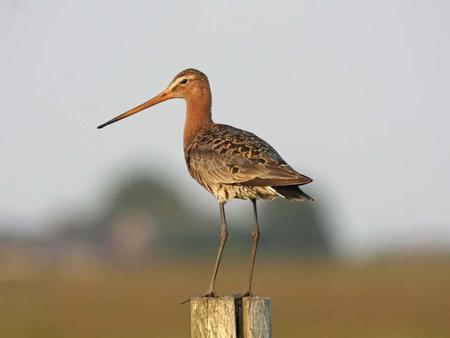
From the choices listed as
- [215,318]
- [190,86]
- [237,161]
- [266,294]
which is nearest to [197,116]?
[190,86]

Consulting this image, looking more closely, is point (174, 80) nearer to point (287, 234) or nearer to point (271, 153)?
point (271, 153)

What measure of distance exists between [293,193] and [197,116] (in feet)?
7.10

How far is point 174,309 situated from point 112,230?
271ft

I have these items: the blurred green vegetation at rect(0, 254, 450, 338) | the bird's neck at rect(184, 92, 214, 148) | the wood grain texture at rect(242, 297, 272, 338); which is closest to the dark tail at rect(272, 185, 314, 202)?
the bird's neck at rect(184, 92, 214, 148)

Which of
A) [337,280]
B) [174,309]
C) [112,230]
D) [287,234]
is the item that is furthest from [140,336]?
[112,230]

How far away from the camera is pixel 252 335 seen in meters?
9.01

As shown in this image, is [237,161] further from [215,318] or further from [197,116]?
[215,318]

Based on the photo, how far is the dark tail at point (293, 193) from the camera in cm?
1140

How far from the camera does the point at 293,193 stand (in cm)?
1163

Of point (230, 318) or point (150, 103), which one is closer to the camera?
point (230, 318)

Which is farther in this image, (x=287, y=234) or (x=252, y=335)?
(x=287, y=234)

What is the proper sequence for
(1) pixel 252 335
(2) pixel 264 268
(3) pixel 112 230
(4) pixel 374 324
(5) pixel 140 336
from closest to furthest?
1. (1) pixel 252 335
2. (5) pixel 140 336
3. (4) pixel 374 324
4. (2) pixel 264 268
5. (3) pixel 112 230

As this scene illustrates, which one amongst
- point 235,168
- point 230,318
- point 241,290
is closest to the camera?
point 230,318

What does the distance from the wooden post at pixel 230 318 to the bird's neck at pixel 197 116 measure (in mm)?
4225
